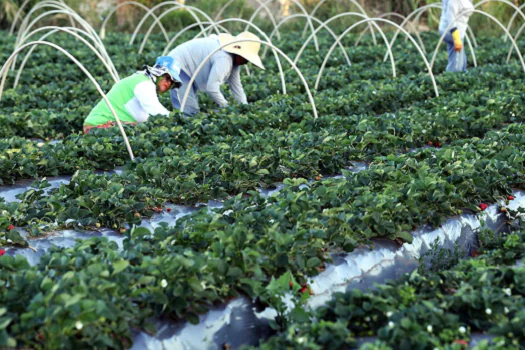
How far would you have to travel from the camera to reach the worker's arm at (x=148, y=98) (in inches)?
300

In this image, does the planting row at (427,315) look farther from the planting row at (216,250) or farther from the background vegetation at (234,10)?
the background vegetation at (234,10)

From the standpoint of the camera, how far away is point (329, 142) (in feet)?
21.4

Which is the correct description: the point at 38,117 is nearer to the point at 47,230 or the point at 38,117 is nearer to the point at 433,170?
the point at 47,230

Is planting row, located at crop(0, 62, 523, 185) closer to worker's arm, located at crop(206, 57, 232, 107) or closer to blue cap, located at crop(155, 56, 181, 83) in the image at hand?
worker's arm, located at crop(206, 57, 232, 107)

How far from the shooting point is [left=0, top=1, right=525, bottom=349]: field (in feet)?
11.5

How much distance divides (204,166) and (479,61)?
8.70 metres

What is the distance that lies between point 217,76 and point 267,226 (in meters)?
4.11

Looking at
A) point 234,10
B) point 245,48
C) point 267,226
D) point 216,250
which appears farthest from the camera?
point 234,10

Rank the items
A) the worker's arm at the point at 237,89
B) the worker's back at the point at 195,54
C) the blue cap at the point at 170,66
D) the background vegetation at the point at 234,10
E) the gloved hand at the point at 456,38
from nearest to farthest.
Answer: the blue cap at the point at 170,66 < the worker's back at the point at 195,54 < the worker's arm at the point at 237,89 < the gloved hand at the point at 456,38 < the background vegetation at the point at 234,10

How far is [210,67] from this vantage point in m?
8.53

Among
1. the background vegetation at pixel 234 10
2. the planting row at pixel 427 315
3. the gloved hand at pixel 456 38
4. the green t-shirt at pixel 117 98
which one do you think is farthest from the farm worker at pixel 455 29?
the planting row at pixel 427 315

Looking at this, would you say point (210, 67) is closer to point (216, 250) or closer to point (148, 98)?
point (148, 98)

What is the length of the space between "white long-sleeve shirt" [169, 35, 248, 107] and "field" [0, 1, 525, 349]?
328mm

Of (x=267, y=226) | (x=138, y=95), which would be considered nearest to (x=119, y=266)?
(x=267, y=226)
